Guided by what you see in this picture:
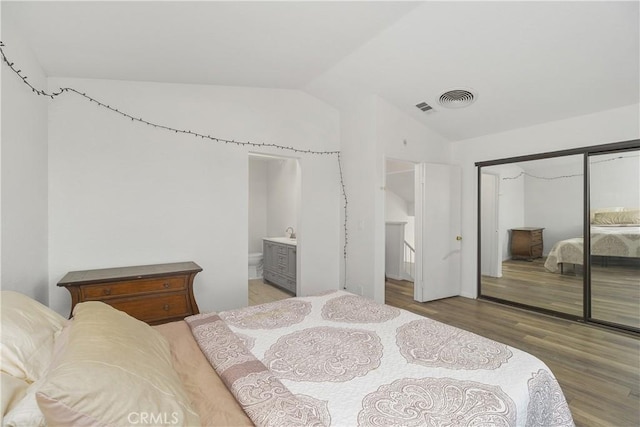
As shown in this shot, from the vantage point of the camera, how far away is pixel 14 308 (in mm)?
1257

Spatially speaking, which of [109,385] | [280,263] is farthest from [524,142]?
[109,385]

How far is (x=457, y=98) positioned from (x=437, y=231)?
5.85ft

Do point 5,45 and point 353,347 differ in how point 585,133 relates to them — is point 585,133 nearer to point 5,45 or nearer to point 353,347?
point 353,347

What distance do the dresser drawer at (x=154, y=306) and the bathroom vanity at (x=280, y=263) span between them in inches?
76.6

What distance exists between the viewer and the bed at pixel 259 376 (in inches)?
35.2

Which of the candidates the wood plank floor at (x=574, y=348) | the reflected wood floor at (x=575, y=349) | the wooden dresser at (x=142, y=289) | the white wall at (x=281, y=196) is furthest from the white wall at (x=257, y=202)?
the wooden dresser at (x=142, y=289)

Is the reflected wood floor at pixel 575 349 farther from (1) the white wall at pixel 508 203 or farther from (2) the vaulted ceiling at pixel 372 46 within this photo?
(2) the vaulted ceiling at pixel 372 46

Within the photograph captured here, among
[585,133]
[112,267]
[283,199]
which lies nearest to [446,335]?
[112,267]

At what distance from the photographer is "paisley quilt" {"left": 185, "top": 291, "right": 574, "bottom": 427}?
1089mm

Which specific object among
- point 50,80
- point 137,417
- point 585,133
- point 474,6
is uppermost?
point 474,6

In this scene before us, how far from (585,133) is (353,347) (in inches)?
146

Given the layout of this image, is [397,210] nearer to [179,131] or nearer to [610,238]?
[610,238]

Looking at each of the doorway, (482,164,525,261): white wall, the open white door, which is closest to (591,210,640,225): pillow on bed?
(482,164,525,261): white wall

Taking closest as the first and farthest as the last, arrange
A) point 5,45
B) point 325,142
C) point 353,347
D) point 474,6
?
point 353,347 → point 5,45 → point 474,6 → point 325,142
